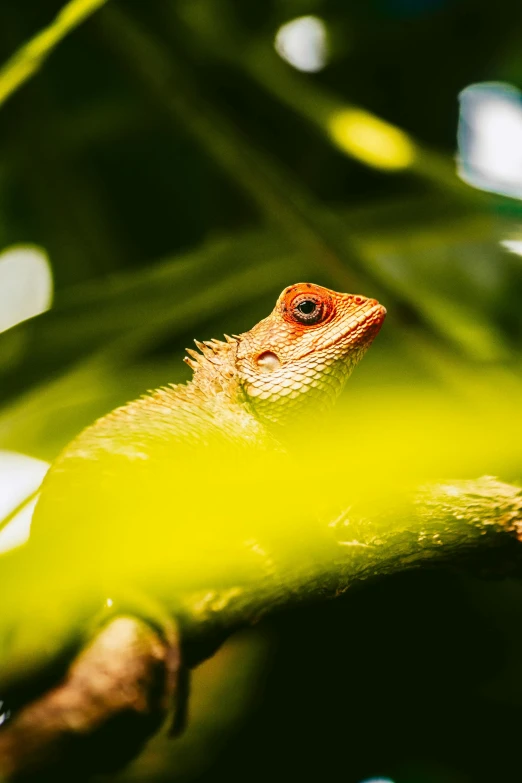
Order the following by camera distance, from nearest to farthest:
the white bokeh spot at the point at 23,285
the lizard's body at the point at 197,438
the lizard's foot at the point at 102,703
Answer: the lizard's body at the point at 197,438
the lizard's foot at the point at 102,703
the white bokeh spot at the point at 23,285

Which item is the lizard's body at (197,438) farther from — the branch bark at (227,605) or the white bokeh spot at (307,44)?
the white bokeh spot at (307,44)

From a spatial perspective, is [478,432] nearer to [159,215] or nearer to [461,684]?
[461,684]

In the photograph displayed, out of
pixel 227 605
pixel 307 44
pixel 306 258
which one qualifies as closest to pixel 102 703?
pixel 227 605

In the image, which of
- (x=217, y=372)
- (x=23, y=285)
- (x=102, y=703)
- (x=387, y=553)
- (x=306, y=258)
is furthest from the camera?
(x=23, y=285)

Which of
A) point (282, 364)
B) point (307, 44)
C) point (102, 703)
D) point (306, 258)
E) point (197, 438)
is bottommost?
point (102, 703)

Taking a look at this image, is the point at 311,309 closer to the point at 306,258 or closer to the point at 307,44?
the point at 306,258

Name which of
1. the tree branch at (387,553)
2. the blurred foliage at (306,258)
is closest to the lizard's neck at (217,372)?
the blurred foliage at (306,258)

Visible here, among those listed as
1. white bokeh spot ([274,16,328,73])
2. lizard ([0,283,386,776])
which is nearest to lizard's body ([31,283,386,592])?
lizard ([0,283,386,776])

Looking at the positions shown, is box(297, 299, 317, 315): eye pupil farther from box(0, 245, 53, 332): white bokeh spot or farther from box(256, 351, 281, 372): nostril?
box(0, 245, 53, 332): white bokeh spot
